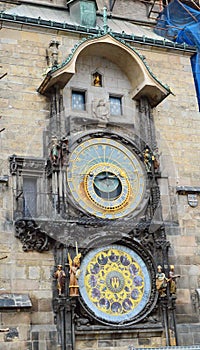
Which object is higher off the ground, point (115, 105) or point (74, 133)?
point (115, 105)

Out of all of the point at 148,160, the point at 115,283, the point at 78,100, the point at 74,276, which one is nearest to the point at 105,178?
the point at 148,160

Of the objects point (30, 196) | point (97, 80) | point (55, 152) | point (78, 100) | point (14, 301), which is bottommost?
point (14, 301)

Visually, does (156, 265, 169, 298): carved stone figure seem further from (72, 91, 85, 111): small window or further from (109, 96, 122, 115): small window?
(72, 91, 85, 111): small window

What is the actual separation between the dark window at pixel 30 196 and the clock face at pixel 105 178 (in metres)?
0.65

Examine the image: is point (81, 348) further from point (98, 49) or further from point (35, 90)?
point (98, 49)

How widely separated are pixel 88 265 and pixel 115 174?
183cm

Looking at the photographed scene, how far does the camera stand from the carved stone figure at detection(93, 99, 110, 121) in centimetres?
1154

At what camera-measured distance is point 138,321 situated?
1014 cm

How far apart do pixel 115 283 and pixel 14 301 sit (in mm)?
1803

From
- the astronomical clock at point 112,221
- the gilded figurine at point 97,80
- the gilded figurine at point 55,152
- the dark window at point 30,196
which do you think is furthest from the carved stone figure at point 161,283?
the gilded figurine at point 97,80

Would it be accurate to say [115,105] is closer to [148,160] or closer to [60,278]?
[148,160]

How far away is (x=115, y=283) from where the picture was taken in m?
10.3

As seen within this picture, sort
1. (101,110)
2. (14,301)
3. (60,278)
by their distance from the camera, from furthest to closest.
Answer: (101,110), (60,278), (14,301)

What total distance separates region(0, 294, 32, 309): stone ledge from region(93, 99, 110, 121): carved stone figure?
3782 mm
